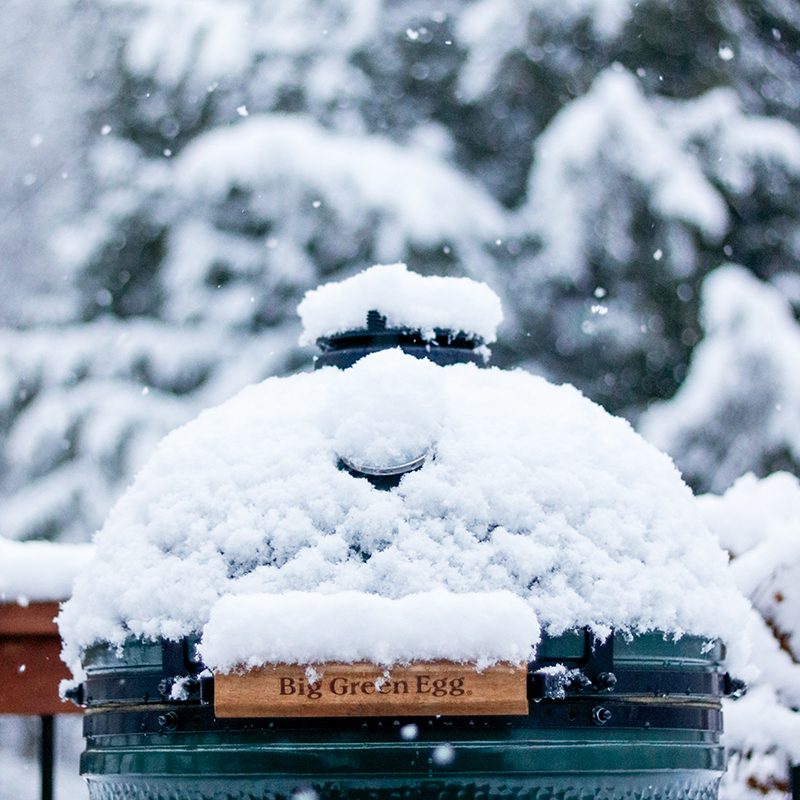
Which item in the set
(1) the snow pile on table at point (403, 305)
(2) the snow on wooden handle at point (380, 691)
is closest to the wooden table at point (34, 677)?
(1) the snow pile on table at point (403, 305)

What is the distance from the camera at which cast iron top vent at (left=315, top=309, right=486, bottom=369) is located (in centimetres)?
177

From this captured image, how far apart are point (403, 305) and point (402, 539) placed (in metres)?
0.44

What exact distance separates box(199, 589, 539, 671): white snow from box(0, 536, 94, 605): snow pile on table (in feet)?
4.20

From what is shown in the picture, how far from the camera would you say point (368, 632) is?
136 centimetres

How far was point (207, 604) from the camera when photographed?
1.46 metres

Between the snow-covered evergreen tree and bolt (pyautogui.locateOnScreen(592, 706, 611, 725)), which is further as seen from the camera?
the snow-covered evergreen tree

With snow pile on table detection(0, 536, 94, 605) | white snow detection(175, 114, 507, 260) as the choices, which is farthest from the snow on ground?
white snow detection(175, 114, 507, 260)

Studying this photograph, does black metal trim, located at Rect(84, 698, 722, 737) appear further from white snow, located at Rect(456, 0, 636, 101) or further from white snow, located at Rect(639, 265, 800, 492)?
white snow, located at Rect(456, 0, 636, 101)

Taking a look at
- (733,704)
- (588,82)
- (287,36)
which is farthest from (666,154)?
(733,704)

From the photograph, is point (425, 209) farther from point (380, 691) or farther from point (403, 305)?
point (380, 691)

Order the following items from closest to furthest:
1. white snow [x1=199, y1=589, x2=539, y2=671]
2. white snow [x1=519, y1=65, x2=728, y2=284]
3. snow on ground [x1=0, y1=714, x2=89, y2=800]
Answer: white snow [x1=199, y1=589, x2=539, y2=671]
snow on ground [x1=0, y1=714, x2=89, y2=800]
white snow [x1=519, y1=65, x2=728, y2=284]

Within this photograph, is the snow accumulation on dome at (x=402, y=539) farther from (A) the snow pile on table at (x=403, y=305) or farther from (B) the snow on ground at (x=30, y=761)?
(B) the snow on ground at (x=30, y=761)

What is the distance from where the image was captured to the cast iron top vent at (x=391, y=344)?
1.77 meters

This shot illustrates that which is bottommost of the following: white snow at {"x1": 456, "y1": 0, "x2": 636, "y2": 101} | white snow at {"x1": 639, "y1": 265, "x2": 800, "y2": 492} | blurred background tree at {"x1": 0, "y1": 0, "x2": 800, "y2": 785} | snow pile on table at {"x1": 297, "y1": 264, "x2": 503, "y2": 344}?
snow pile on table at {"x1": 297, "y1": 264, "x2": 503, "y2": 344}
